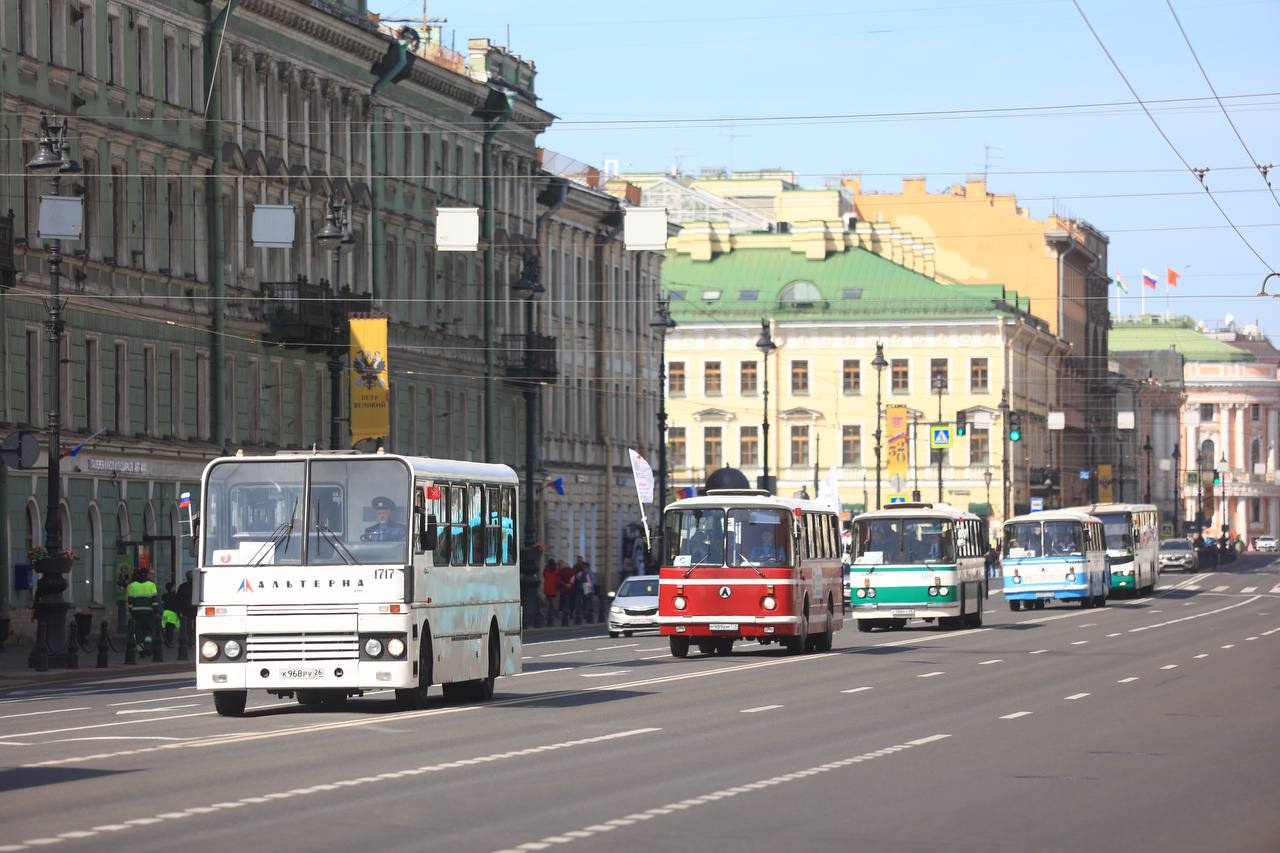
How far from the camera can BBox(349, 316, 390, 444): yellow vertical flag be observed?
174ft

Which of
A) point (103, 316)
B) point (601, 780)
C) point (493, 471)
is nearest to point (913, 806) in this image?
point (601, 780)

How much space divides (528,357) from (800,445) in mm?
51613

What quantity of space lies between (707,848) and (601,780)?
3913 mm

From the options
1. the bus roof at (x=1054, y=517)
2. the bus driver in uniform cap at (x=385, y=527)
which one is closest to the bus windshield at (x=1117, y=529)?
the bus roof at (x=1054, y=517)

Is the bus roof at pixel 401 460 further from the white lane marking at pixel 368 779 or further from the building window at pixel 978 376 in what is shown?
the building window at pixel 978 376

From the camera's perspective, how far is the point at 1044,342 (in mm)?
137875

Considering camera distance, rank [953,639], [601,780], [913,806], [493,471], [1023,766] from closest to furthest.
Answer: [913,806]
[601,780]
[1023,766]
[493,471]
[953,639]

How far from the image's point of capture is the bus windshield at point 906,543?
5347 cm

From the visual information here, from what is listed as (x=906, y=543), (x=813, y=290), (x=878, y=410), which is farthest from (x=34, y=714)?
(x=813, y=290)

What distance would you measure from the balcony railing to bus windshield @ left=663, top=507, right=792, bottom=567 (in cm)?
3466

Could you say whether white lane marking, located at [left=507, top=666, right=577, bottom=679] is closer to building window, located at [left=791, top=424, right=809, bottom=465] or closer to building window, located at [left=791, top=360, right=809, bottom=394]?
building window, located at [left=791, top=424, right=809, bottom=465]

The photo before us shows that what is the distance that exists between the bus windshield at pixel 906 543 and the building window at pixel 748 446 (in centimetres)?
7226

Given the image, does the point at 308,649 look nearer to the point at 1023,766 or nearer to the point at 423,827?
the point at 1023,766

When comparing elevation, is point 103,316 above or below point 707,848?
above
